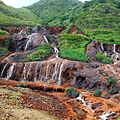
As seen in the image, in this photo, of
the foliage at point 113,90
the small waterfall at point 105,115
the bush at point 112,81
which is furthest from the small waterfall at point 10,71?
the small waterfall at point 105,115

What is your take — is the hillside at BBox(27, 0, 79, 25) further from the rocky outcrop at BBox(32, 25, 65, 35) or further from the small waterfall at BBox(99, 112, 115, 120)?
the small waterfall at BBox(99, 112, 115, 120)

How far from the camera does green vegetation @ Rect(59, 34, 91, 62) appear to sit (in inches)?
1467

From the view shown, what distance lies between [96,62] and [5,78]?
41.9 feet

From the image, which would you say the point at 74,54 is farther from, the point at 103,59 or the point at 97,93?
the point at 97,93

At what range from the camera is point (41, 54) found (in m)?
38.5

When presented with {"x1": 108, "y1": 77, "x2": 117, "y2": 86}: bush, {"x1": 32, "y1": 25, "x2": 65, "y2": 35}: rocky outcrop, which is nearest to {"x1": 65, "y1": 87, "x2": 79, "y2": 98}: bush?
{"x1": 108, "y1": 77, "x2": 117, "y2": 86}: bush

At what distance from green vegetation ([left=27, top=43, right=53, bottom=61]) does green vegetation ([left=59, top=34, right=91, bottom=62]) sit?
1.95m

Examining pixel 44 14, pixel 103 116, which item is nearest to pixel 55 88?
pixel 103 116

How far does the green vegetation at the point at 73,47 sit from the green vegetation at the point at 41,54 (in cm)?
195

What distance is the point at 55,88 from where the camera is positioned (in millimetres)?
30531

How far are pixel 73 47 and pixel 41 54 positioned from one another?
6552 mm

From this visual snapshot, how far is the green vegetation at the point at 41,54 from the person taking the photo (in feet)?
123

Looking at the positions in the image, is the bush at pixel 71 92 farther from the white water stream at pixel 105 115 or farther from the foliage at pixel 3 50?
the foliage at pixel 3 50

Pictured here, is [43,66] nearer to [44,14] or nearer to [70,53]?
[70,53]
